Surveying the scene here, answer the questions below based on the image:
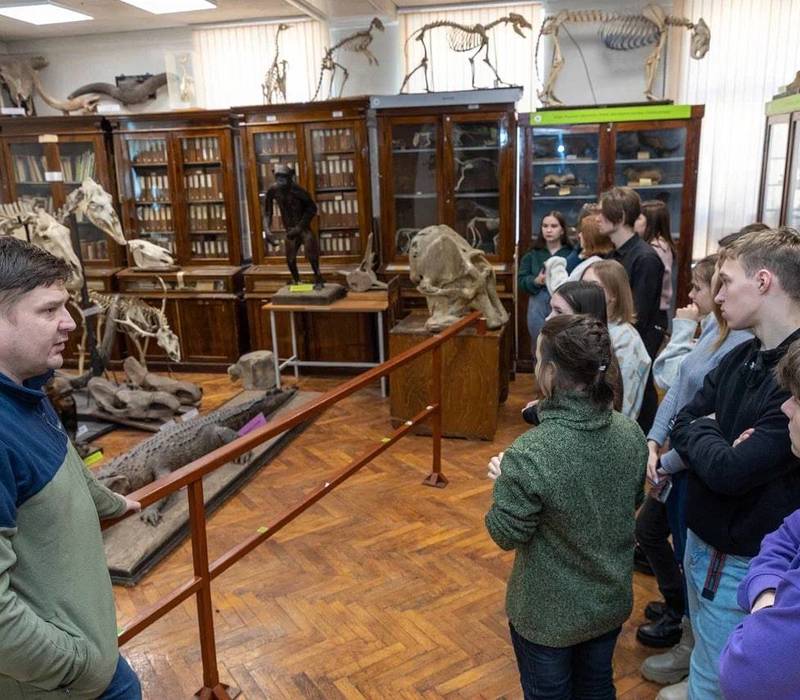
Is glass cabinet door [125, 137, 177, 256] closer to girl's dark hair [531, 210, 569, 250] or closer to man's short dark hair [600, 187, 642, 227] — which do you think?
girl's dark hair [531, 210, 569, 250]

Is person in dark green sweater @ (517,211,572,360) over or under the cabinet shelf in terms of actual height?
under

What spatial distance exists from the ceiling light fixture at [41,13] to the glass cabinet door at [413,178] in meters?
3.15

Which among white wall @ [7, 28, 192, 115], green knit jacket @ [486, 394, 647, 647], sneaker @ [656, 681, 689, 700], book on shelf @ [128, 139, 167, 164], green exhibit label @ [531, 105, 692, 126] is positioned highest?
white wall @ [7, 28, 192, 115]

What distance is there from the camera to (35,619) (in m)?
1.26

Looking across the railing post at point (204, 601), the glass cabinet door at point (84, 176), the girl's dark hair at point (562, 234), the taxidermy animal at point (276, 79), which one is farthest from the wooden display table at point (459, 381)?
the glass cabinet door at point (84, 176)

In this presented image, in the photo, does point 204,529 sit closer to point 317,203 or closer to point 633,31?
point 317,203

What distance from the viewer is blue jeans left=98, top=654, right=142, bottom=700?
5.40 feet

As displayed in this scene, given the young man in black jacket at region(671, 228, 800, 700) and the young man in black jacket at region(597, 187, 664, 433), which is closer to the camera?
the young man in black jacket at region(671, 228, 800, 700)

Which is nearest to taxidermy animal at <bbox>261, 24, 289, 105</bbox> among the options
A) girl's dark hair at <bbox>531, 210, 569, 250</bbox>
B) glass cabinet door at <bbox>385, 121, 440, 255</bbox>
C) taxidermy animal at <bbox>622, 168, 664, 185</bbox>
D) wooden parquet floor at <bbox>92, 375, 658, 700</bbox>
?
glass cabinet door at <bbox>385, 121, 440, 255</bbox>

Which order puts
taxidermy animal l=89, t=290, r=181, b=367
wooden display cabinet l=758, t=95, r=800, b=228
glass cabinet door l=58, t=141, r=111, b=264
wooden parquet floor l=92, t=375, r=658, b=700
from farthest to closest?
glass cabinet door l=58, t=141, r=111, b=264, taxidermy animal l=89, t=290, r=181, b=367, wooden display cabinet l=758, t=95, r=800, b=228, wooden parquet floor l=92, t=375, r=658, b=700

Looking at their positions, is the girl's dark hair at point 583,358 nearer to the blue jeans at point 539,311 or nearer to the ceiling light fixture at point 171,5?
the blue jeans at point 539,311

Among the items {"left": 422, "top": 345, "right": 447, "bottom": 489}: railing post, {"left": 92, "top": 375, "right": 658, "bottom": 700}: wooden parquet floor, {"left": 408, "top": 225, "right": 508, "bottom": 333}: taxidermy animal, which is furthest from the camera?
{"left": 408, "top": 225, "right": 508, "bottom": 333}: taxidermy animal

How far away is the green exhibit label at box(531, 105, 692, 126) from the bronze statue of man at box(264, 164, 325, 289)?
2180 mm

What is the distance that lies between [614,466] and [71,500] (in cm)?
125
